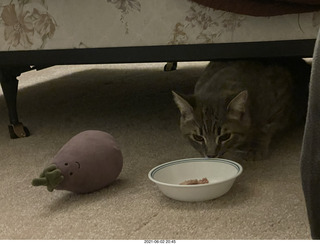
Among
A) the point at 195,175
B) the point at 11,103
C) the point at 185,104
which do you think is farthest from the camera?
the point at 11,103

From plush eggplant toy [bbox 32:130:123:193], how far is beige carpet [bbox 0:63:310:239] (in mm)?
44

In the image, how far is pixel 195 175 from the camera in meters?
1.38

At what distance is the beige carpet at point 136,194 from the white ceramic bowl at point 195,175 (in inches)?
1.0

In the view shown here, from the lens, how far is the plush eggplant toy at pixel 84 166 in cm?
125

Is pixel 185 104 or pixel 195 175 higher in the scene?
pixel 185 104

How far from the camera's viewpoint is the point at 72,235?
112cm

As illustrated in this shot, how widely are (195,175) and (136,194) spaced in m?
0.18

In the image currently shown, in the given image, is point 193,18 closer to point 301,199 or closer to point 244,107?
point 244,107

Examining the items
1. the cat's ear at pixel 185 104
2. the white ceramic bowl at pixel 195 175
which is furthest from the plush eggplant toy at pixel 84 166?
the cat's ear at pixel 185 104

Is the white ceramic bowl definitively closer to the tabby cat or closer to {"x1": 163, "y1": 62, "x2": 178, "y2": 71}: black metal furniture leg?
the tabby cat

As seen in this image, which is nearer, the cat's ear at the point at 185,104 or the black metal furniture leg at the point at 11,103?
the cat's ear at the point at 185,104

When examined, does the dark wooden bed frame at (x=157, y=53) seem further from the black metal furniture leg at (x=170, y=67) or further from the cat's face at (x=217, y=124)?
the black metal furniture leg at (x=170, y=67)

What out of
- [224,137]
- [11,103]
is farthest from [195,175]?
[11,103]

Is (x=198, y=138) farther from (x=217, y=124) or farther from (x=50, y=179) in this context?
(x=50, y=179)
